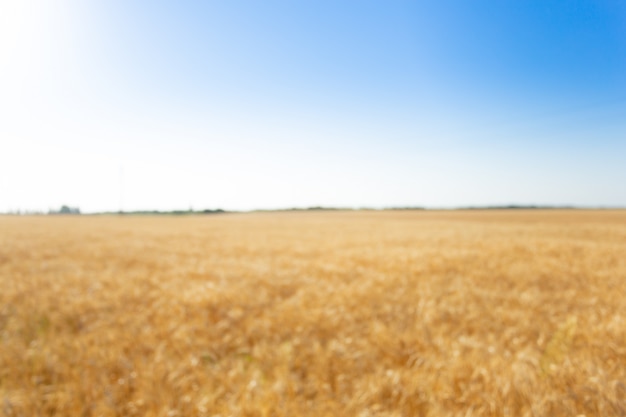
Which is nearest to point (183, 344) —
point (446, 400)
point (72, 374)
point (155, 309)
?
point (72, 374)

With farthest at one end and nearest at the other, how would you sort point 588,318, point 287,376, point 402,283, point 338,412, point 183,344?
1. point 402,283
2. point 588,318
3. point 183,344
4. point 287,376
5. point 338,412

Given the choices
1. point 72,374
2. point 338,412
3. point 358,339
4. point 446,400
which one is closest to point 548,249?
point 358,339

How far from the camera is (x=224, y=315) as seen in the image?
16.2 ft

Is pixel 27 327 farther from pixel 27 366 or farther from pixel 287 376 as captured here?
pixel 287 376

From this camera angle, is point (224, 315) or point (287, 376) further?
point (224, 315)

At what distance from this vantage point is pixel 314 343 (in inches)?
141

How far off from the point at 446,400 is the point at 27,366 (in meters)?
3.84

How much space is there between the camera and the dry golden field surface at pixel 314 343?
2336mm

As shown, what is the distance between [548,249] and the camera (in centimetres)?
1179

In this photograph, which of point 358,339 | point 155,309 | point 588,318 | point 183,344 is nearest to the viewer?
point 183,344

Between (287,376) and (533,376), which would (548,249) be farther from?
(287,376)

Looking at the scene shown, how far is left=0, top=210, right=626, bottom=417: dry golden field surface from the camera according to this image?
2.34 m

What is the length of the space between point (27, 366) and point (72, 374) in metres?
0.63

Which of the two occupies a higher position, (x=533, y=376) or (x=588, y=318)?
(x=533, y=376)
